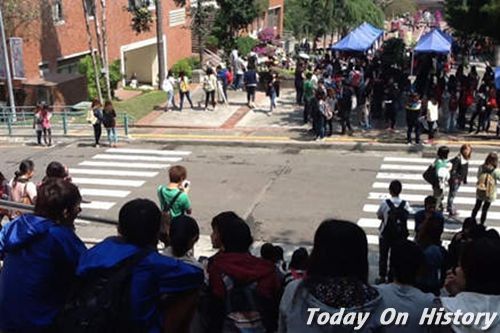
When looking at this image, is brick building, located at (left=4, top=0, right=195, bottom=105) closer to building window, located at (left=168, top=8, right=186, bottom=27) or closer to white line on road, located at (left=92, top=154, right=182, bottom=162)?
building window, located at (left=168, top=8, right=186, bottom=27)

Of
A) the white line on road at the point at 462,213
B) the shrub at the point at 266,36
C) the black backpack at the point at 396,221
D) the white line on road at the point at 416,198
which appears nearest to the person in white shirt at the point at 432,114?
the white line on road at the point at 416,198

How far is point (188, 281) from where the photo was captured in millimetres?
3754

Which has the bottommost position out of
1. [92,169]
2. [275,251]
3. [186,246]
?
[92,169]

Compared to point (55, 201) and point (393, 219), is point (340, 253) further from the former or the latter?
point (393, 219)

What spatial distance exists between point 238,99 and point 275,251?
2063 centimetres

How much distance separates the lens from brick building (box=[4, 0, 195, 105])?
27.9m

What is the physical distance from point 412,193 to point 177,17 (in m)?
28.5

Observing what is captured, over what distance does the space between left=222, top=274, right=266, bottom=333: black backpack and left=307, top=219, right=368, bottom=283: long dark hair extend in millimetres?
414

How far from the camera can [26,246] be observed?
3.96 metres

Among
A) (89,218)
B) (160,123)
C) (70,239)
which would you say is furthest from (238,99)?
(70,239)

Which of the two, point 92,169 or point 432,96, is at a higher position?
point 432,96

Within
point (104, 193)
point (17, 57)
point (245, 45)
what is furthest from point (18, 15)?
point (245, 45)

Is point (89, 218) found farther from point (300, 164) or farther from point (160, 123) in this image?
point (160, 123)

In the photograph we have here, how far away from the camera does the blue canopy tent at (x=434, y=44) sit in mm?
24247
